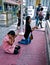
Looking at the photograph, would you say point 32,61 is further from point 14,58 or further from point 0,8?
point 0,8

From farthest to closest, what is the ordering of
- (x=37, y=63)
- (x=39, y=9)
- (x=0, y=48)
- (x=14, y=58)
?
(x=39, y=9) < (x=0, y=48) < (x=14, y=58) < (x=37, y=63)

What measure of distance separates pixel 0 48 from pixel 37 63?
2.47 metres

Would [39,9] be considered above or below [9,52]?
above

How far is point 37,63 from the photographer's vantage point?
22.4ft

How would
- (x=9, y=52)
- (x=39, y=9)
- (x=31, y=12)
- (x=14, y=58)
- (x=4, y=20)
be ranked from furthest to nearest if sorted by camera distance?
1. (x=31, y=12)
2. (x=4, y=20)
3. (x=39, y=9)
4. (x=9, y=52)
5. (x=14, y=58)

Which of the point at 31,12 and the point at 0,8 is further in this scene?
the point at 31,12

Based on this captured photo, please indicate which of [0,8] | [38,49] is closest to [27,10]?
[0,8]

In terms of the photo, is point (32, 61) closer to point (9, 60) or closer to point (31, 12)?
point (9, 60)

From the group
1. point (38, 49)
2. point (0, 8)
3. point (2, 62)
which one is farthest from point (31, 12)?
point (2, 62)

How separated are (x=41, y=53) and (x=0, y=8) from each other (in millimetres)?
15533

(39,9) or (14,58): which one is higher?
(39,9)

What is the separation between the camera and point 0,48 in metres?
8.88

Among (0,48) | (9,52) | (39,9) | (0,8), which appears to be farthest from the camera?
(0,8)

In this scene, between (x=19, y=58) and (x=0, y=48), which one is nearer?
(x=19, y=58)
